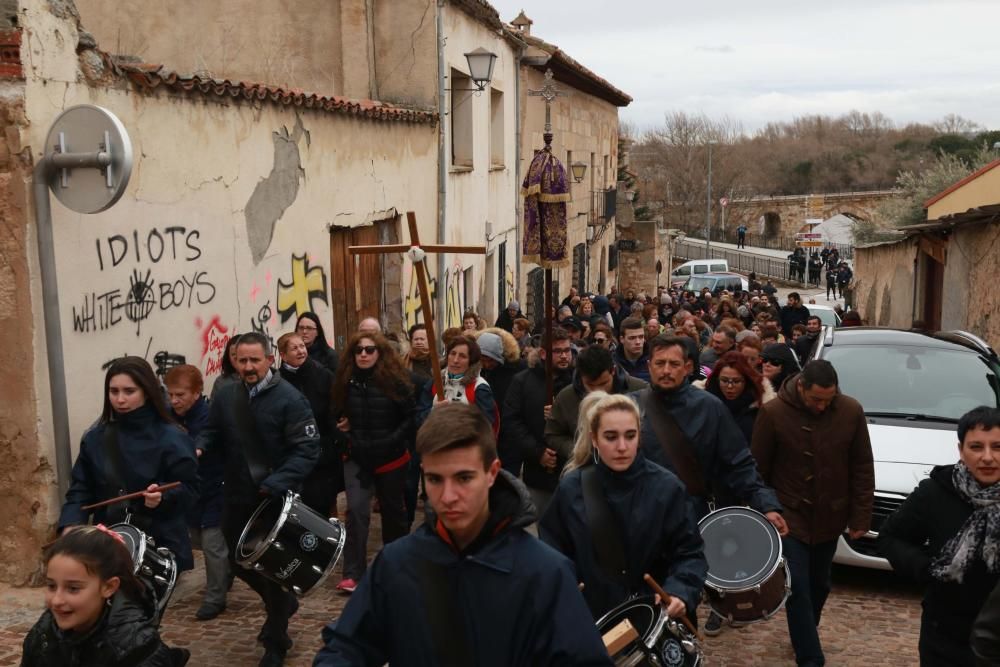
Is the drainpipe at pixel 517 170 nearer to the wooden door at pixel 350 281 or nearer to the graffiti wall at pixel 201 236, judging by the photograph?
the wooden door at pixel 350 281

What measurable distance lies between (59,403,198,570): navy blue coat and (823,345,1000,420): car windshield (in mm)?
5372

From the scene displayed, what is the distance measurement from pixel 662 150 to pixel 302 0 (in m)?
58.7

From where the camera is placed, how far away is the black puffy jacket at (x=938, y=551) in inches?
167

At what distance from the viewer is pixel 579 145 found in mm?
28891

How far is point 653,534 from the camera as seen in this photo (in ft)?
13.9

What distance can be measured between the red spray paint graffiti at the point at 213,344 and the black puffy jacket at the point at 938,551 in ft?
18.0

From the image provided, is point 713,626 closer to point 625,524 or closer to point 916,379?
point 625,524

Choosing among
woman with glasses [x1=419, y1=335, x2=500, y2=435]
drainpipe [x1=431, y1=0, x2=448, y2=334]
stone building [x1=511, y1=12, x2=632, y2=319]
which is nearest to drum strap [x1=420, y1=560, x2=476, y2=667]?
woman with glasses [x1=419, y1=335, x2=500, y2=435]

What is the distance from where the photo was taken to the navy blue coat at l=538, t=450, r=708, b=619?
4.21 m

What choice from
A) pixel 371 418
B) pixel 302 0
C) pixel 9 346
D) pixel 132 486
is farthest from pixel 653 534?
pixel 302 0

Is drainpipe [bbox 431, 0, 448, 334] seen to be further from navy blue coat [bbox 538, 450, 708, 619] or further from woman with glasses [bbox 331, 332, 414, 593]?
navy blue coat [bbox 538, 450, 708, 619]

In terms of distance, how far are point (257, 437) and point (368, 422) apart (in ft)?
3.75

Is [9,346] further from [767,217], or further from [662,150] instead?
[767,217]

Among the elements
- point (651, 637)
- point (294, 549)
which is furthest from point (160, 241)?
point (651, 637)
